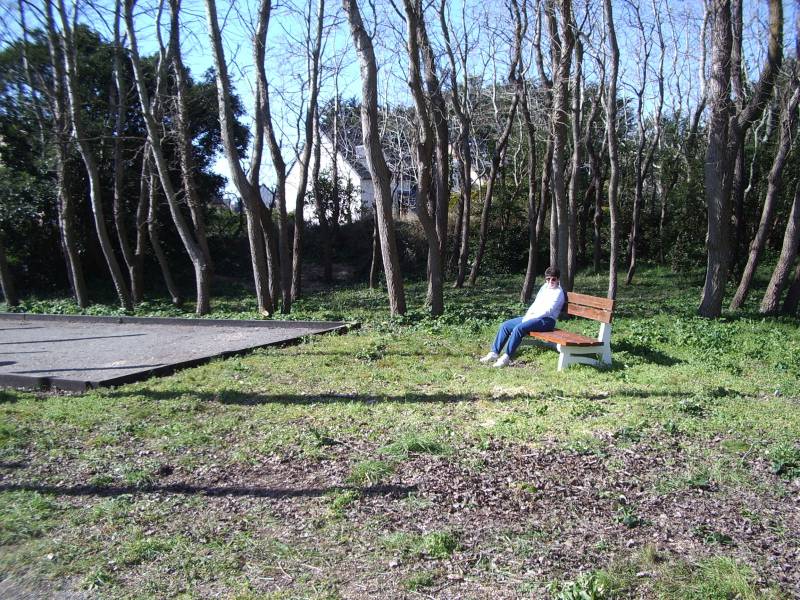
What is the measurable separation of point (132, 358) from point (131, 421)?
10.7ft

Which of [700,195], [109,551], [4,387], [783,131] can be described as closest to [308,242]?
[700,195]

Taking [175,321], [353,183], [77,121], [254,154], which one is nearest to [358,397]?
[175,321]

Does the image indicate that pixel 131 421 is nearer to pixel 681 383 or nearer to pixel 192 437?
pixel 192 437

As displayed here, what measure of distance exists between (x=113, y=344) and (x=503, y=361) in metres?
6.29

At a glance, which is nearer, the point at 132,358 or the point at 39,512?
the point at 39,512

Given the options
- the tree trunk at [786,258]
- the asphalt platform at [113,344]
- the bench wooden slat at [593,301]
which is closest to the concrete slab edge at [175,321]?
the asphalt platform at [113,344]

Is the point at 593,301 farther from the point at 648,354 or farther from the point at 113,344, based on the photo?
the point at 113,344

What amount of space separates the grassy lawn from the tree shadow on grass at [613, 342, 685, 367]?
195mm

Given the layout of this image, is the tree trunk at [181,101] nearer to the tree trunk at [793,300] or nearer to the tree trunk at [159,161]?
the tree trunk at [159,161]

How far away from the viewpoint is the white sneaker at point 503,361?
322 inches

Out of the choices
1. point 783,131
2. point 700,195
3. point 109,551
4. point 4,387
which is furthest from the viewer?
point 700,195

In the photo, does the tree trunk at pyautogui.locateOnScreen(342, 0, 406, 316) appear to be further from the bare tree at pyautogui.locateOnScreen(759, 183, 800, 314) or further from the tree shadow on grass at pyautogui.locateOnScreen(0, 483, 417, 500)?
the tree shadow on grass at pyautogui.locateOnScreen(0, 483, 417, 500)

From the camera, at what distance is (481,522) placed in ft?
12.8

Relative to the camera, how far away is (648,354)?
8.63 m
